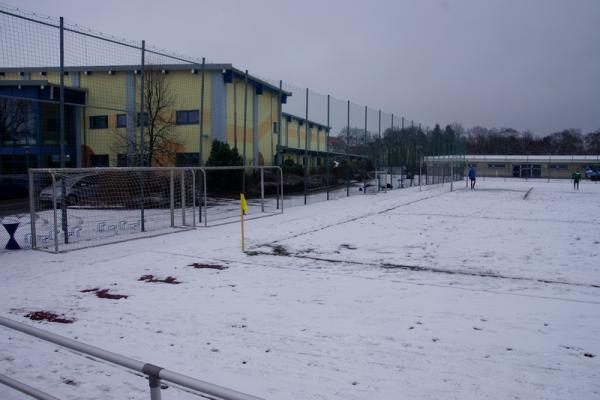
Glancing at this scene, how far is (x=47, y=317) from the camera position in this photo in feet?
17.3

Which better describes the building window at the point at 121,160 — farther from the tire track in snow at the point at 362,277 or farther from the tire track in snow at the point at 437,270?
the tire track in snow at the point at 437,270

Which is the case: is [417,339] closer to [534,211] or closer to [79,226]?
[79,226]

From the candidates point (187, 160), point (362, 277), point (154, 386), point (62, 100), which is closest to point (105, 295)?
point (362, 277)

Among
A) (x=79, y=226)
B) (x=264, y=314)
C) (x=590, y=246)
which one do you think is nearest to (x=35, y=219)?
(x=79, y=226)

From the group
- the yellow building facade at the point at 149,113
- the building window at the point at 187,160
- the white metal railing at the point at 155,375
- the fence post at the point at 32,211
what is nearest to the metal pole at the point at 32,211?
the fence post at the point at 32,211

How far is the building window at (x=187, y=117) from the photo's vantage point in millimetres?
16391

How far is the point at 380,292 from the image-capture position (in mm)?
6266

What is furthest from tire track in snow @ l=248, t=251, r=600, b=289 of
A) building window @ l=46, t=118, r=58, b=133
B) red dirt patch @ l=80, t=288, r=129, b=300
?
building window @ l=46, t=118, r=58, b=133

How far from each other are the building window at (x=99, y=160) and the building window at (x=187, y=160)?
142 inches

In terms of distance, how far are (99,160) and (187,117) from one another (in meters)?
5.15

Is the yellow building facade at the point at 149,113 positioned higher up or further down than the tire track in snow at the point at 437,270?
higher up

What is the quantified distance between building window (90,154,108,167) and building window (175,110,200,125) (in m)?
4.69

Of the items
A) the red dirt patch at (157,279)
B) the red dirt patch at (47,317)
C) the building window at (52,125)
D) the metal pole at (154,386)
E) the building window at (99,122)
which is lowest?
the red dirt patch at (47,317)

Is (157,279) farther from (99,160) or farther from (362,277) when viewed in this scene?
(99,160)
